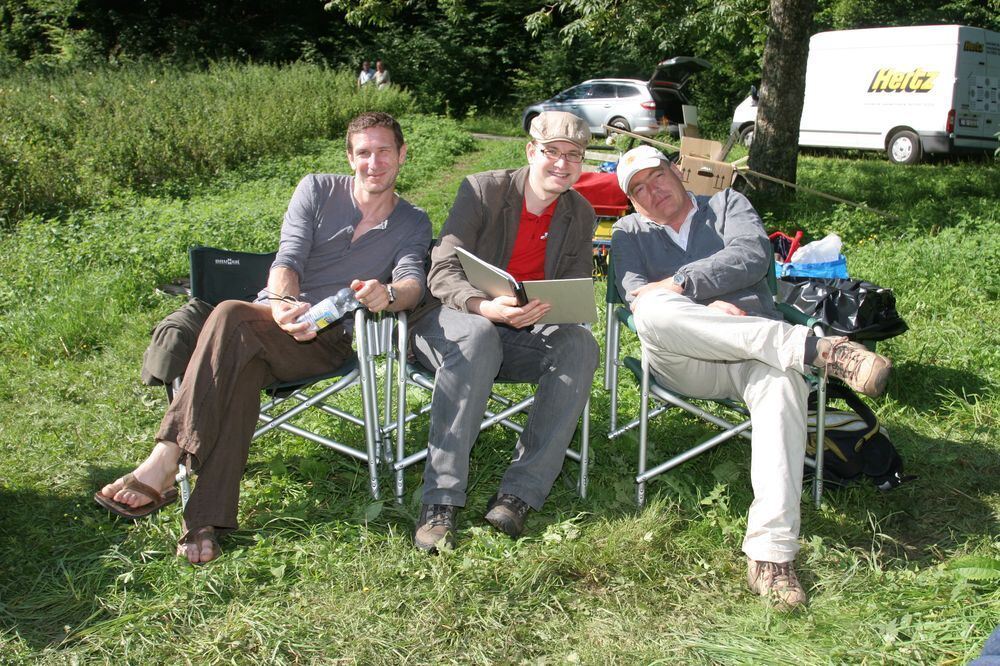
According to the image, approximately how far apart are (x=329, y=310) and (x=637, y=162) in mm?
1418

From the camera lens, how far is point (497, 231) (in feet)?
11.8

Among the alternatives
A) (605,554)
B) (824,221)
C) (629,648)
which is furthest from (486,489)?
(824,221)

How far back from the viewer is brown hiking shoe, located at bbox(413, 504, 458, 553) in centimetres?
301

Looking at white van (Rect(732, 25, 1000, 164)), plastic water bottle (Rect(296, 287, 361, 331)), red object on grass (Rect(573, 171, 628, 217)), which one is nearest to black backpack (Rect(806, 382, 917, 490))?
plastic water bottle (Rect(296, 287, 361, 331))

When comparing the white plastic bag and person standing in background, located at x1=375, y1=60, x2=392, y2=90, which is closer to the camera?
the white plastic bag

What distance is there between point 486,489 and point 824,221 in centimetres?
557

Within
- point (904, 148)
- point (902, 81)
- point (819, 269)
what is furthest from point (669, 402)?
point (902, 81)

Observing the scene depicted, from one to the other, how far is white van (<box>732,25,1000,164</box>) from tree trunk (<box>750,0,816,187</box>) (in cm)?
456

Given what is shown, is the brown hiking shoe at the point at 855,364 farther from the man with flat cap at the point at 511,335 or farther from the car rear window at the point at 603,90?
the car rear window at the point at 603,90

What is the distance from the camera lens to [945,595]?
2.68 m

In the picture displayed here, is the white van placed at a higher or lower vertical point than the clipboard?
higher

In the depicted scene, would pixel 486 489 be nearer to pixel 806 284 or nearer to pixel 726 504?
pixel 726 504

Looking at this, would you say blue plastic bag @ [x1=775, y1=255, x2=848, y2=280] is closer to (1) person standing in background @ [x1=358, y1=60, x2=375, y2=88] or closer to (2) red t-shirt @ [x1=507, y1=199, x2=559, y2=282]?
(2) red t-shirt @ [x1=507, y1=199, x2=559, y2=282]

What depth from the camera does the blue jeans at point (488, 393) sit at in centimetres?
315
